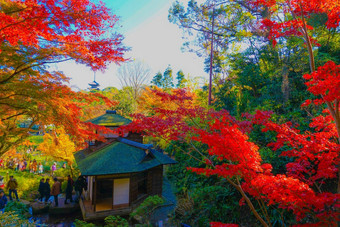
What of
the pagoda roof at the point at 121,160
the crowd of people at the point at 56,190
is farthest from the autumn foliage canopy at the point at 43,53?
the crowd of people at the point at 56,190

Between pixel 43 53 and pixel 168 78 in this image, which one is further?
pixel 168 78

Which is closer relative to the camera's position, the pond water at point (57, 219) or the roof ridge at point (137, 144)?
the pond water at point (57, 219)

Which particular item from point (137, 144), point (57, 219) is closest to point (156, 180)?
point (137, 144)

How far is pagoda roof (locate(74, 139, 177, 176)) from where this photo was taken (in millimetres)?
8477

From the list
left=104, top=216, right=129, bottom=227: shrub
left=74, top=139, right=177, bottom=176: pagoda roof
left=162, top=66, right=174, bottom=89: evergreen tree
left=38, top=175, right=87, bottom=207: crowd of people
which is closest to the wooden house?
left=74, top=139, right=177, bottom=176: pagoda roof

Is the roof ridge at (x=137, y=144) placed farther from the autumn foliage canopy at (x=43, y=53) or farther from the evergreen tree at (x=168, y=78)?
the evergreen tree at (x=168, y=78)

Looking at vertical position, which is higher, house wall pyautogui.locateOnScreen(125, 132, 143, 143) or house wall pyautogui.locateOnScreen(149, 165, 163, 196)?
house wall pyautogui.locateOnScreen(125, 132, 143, 143)

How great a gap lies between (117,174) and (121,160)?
2.22 ft

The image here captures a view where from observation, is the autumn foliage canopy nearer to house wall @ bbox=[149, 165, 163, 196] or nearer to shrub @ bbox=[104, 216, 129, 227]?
shrub @ bbox=[104, 216, 129, 227]

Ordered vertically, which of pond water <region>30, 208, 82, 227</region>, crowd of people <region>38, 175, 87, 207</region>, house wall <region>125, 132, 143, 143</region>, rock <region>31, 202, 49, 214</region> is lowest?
pond water <region>30, 208, 82, 227</region>

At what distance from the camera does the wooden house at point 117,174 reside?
8.54 meters

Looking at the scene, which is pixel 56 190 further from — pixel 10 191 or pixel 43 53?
pixel 43 53

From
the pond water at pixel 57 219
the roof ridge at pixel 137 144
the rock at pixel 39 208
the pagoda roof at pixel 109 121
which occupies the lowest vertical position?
the pond water at pixel 57 219

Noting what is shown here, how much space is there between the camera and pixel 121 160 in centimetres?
913
